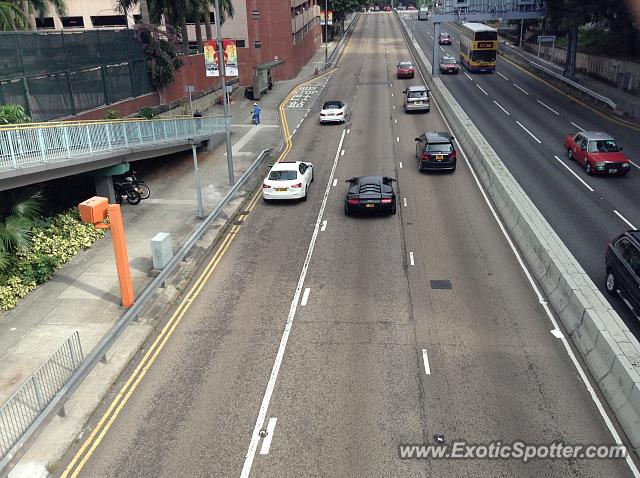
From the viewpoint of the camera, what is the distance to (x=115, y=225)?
14898mm

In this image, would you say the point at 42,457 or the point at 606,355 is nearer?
the point at 42,457

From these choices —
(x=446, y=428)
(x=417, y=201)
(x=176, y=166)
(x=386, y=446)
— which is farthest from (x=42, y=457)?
(x=176, y=166)

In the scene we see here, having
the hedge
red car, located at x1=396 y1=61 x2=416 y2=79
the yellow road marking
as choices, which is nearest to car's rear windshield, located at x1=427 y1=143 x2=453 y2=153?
the hedge

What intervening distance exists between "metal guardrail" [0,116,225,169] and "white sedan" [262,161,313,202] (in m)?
5.41

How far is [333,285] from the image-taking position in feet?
56.1

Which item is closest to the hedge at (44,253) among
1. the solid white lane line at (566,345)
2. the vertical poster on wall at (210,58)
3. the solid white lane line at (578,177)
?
the vertical poster on wall at (210,58)

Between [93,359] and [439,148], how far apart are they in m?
20.6

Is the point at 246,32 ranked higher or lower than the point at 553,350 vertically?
higher

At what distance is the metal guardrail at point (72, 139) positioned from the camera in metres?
16.3

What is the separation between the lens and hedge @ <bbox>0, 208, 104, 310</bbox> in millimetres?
16750

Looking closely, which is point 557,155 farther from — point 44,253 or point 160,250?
point 44,253

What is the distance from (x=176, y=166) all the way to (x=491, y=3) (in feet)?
134

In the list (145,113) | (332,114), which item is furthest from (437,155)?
(145,113)

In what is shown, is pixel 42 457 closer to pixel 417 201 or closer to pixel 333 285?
pixel 333 285
